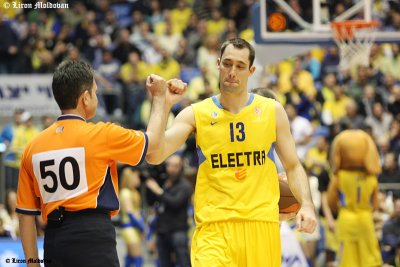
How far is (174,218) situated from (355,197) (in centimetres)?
377

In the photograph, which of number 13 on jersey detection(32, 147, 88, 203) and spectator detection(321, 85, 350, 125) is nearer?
number 13 on jersey detection(32, 147, 88, 203)

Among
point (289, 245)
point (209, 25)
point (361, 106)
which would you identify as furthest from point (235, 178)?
point (209, 25)

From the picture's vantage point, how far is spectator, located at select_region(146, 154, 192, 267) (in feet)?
51.9

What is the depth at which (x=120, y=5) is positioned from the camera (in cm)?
2781

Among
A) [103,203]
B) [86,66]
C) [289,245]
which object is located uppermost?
[86,66]

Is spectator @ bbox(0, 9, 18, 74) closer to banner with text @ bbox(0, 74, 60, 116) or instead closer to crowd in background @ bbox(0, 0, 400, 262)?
crowd in background @ bbox(0, 0, 400, 262)

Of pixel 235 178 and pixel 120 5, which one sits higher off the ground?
pixel 120 5

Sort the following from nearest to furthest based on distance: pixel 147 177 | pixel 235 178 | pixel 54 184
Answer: pixel 54 184 → pixel 235 178 → pixel 147 177

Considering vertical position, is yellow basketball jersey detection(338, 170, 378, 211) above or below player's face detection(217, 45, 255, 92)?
below

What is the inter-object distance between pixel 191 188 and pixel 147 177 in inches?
73.2

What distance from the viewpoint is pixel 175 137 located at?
7.80m

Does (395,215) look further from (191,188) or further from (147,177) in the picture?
(147,177)

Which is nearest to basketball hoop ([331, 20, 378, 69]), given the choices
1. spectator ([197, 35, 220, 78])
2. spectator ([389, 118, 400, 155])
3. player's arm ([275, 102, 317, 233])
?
spectator ([389, 118, 400, 155])

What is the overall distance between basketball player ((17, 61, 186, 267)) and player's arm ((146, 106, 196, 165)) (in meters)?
0.57
